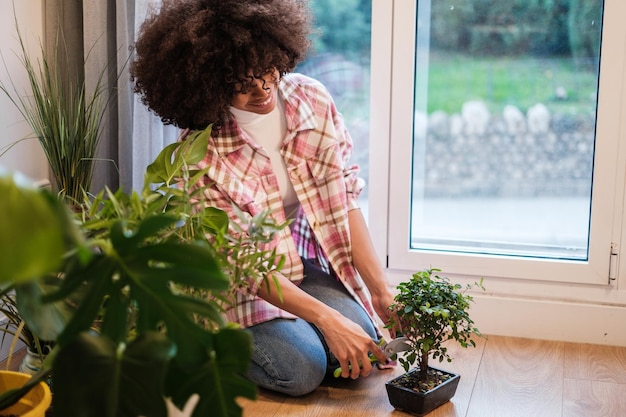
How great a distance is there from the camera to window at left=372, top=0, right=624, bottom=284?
2.61 metres

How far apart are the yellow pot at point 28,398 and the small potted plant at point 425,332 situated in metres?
0.94

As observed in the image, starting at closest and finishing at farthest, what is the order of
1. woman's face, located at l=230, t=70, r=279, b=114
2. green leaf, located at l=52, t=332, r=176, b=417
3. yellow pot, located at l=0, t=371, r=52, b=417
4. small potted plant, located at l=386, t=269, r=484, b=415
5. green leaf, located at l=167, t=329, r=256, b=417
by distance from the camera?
green leaf, located at l=52, t=332, r=176, b=417, green leaf, located at l=167, t=329, r=256, b=417, yellow pot, located at l=0, t=371, r=52, b=417, small potted plant, located at l=386, t=269, r=484, b=415, woman's face, located at l=230, t=70, r=279, b=114

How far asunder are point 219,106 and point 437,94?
880mm

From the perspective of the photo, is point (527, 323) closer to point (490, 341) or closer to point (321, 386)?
point (490, 341)

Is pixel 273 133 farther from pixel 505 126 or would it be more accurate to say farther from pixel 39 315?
pixel 39 315

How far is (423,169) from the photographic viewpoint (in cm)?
283

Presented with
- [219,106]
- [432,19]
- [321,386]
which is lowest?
[321,386]

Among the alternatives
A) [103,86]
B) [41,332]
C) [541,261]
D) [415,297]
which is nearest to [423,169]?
[541,261]

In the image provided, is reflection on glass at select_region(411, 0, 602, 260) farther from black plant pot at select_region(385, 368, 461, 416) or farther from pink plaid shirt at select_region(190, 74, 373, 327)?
black plant pot at select_region(385, 368, 461, 416)

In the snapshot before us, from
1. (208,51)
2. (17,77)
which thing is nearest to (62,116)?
(17,77)

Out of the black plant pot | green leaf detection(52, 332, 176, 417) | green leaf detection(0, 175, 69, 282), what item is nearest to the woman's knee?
the black plant pot

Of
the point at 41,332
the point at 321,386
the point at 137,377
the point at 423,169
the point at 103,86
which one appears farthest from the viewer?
the point at 423,169

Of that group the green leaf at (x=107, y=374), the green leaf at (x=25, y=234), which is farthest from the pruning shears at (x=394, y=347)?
the green leaf at (x=25, y=234)

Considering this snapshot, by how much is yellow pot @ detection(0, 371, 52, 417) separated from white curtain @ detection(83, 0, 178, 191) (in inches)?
43.5
